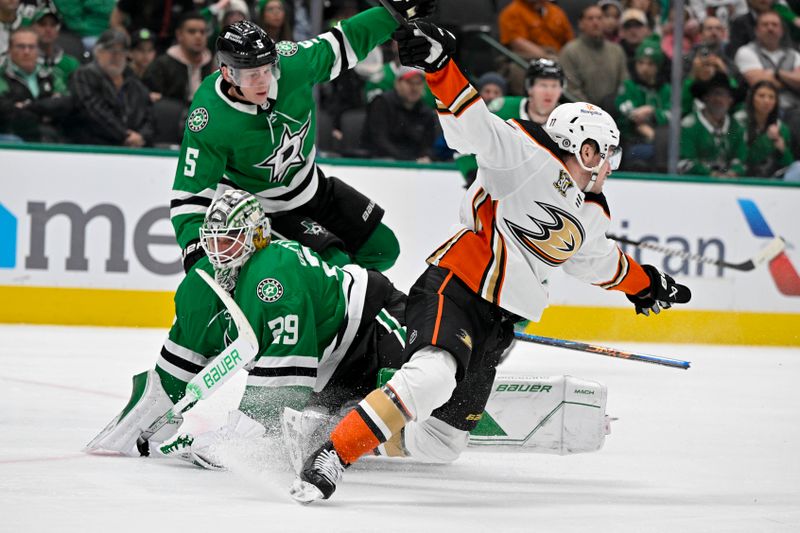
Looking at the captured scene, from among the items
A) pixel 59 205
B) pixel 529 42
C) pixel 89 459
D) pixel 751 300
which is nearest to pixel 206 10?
pixel 59 205

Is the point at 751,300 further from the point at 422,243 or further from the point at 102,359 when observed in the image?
the point at 102,359

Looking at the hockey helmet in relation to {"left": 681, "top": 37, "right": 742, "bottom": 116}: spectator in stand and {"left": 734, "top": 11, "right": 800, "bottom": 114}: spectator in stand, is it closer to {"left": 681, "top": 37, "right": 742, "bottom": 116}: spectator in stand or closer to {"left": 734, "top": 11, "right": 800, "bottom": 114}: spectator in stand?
{"left": 681, "top": 37, "right": 742, "bottom": 116}: spectator in stand

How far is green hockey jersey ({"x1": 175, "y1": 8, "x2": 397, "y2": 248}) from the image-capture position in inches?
148

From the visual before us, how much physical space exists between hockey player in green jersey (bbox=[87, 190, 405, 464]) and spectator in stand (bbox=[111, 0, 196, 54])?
140 inches

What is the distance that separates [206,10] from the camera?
675 centimetres

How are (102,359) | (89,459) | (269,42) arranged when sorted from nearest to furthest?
1. (89,459)
2. (269,42)
3. (102,359)

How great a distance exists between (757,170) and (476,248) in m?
4.28

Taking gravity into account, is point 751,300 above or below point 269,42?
below

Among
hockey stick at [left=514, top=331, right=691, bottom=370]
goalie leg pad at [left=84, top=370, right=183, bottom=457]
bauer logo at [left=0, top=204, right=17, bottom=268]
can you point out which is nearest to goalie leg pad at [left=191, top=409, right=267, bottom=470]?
goalie leg pad at [left=84, top=370, right=183, bottom=457]

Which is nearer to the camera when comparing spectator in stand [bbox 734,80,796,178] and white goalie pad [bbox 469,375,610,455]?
white goalie pad [bbox 469,375,610,455]

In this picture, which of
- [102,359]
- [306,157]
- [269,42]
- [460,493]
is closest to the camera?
[460,493]

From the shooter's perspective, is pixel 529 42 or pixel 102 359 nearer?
pixel 102 359

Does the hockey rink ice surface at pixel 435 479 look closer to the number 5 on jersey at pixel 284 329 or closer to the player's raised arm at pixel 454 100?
the number 5 on jersey at pixel 284 329

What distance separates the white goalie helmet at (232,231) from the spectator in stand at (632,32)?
14.0 ft
